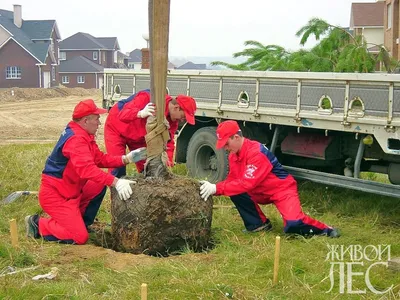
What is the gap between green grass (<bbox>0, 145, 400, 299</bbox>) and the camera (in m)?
4.78

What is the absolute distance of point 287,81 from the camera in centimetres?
782

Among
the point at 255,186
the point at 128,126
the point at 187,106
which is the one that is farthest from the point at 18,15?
the point at 255,186

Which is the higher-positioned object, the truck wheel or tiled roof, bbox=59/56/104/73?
tiled roof, bbox=59/56/104/73

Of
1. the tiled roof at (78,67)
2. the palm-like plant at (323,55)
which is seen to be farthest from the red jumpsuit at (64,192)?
the tiled roof at (78,67)

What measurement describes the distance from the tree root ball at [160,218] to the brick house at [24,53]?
50.8 meters

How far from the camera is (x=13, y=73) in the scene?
5512cm

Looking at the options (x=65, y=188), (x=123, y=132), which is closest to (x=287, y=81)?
(x=123, y=132)

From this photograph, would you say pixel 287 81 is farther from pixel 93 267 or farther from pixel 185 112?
pixel 93 267

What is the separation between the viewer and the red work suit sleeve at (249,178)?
6430mm

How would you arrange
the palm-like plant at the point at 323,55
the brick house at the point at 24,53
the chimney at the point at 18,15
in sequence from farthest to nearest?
the chimney at the point at 18,15 → the brick house at the point at 24,53 → the palm-like plant at the point at 323,55

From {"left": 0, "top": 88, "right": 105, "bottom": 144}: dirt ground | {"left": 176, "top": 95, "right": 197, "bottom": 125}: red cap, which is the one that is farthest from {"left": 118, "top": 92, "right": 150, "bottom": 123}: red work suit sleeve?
{"left": 0, "top": 88, "right": 105, "bottom": 144}: dirt ground

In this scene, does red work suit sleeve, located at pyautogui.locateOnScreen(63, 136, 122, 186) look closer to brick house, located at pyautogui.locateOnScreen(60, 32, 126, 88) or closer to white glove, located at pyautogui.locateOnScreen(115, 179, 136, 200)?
white glove, located at pyautogui.locateOnScreen(115, 179, 136, 200)

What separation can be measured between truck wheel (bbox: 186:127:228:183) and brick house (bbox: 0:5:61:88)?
47.7 metres

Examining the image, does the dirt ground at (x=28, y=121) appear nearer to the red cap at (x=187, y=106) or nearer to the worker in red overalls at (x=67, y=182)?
the red cap at (x=187, y=106)
